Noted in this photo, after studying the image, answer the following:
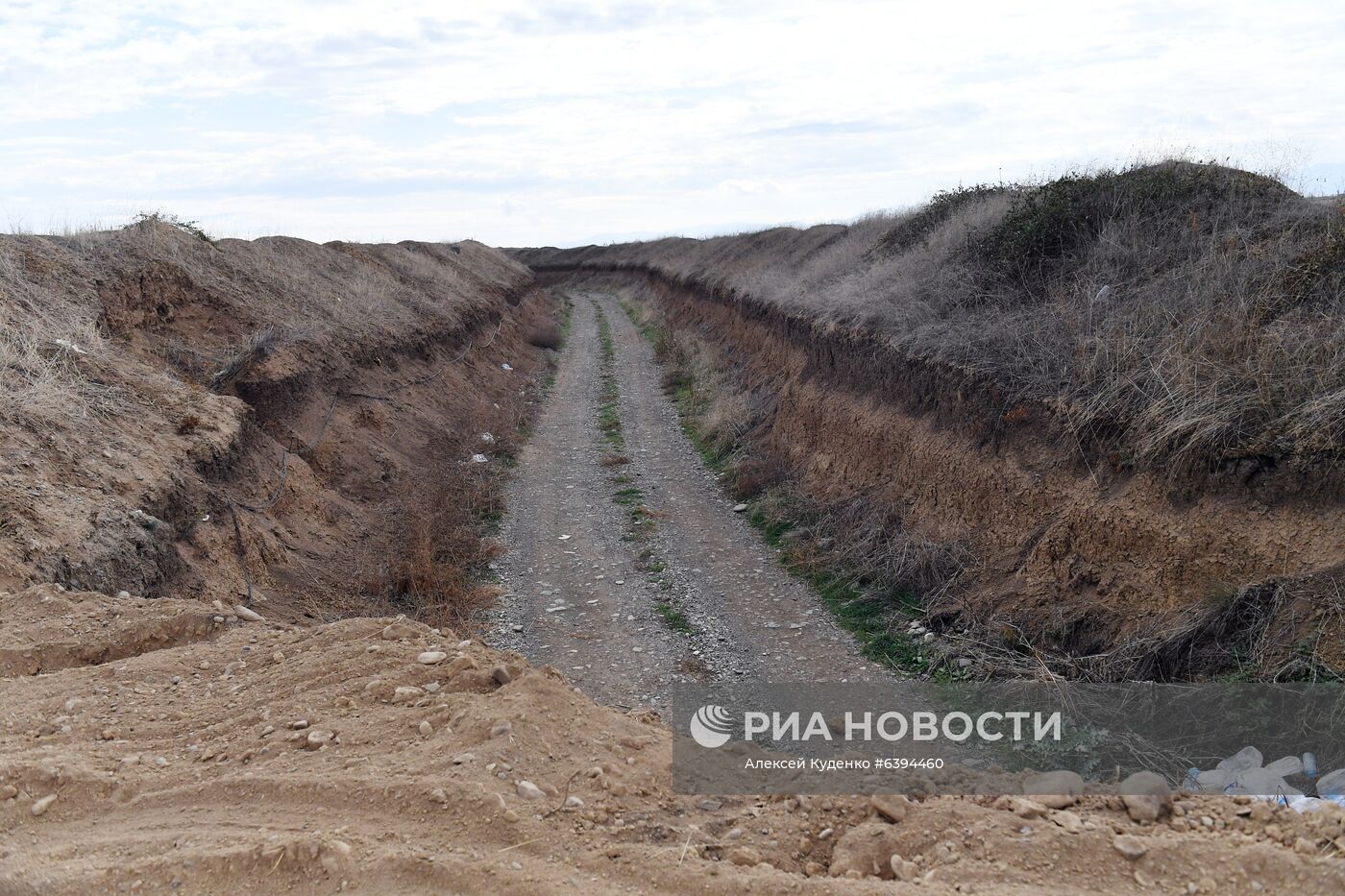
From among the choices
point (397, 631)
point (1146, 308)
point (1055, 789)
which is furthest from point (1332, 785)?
point (397, 631)

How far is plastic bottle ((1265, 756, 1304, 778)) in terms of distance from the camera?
16.4 feet

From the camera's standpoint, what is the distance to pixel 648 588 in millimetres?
10039

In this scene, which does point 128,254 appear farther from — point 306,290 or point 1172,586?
point 1172,586

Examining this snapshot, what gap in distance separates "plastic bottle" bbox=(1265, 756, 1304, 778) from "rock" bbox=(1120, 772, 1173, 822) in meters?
A: 1.60

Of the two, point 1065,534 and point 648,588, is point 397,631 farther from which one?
point 1065,534

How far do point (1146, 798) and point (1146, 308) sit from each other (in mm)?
6408

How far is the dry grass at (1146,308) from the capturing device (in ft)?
22.5

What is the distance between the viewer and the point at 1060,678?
666cm

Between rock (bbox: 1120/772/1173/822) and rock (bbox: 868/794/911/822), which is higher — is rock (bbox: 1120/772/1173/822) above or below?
above

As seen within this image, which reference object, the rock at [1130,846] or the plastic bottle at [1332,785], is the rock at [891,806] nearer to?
the rock at [1130,846]

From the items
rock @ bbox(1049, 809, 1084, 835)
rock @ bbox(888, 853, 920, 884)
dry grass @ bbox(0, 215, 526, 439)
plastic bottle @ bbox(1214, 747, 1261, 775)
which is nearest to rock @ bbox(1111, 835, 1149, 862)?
rock @ bbox(1049, 809, 1084, 835)

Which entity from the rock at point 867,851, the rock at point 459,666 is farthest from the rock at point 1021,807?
the rock at point 459,666

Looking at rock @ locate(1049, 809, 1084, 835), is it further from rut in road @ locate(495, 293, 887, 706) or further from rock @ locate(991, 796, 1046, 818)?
rut in road @ locate(495, 293, 887, 706)

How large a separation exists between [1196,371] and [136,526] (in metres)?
9.45
